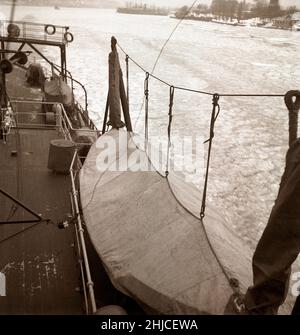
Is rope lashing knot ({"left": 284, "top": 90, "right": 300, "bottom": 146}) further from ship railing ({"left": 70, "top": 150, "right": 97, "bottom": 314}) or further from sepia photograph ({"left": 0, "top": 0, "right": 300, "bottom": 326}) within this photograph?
ship railing ({"left": 70, "top": 150, "right": 97, "bottom": 314})

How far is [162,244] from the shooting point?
5043 mm

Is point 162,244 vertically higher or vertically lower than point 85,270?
higher

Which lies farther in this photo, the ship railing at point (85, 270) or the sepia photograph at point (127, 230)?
the ship railing at point (85, 270)

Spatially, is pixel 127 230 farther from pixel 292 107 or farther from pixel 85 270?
pixel 292 107

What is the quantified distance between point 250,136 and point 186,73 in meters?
15.6

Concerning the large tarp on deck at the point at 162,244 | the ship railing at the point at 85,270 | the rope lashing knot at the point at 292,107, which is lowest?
the ship railing at the point at 85,270

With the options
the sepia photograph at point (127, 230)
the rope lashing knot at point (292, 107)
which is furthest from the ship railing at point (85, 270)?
the rope lashing knot at point (292, 107)

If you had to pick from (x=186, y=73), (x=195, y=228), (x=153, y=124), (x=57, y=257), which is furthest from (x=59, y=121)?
(x=186, y=73)

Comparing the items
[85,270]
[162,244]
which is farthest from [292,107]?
[85,270]

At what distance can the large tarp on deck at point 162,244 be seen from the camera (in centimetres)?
434

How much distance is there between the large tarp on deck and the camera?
4340mm

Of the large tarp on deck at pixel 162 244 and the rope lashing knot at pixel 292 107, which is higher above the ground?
the rope lashing knot at pixel 292 107

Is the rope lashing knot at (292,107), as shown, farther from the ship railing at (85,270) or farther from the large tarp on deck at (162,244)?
the ship railing at (85,270)

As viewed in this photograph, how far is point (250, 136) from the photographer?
84.4ft
